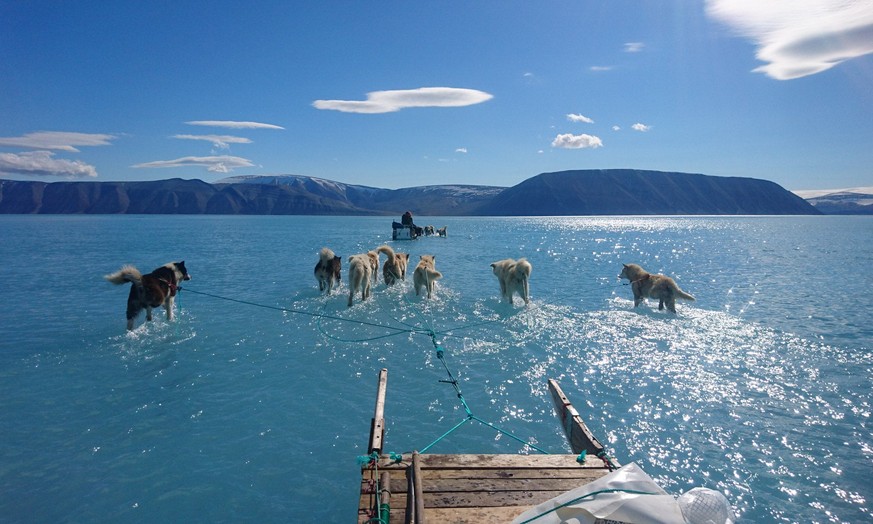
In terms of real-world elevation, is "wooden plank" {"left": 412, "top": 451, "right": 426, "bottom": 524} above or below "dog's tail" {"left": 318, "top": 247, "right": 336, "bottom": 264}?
below

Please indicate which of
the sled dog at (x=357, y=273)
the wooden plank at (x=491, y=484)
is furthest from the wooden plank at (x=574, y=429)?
the sled dog at (x=357, y=273)

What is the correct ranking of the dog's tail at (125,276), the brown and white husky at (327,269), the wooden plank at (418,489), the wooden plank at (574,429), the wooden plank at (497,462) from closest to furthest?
the wooden plank at (418,489)
the wooden plank at (497,462)
the wooden plank at (574,429)
the dog's tail at (125,276)
the brown and white husky at (327,269)

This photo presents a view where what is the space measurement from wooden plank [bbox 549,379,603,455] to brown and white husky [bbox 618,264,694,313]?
1058 cm

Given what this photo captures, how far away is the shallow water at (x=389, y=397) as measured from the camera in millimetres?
6055

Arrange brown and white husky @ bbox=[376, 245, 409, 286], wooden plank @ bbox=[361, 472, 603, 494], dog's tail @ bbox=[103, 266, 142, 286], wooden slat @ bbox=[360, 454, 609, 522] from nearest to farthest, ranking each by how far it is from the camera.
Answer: wooden slat @ bbox=[360, 454, 609, 522], wooden plank @ bbox=[361, 472, 603, 494], dog's tail @ bbox=[103, 266, 142, 286], brown and white husky @ bbox=[376, 245, 409, 286]

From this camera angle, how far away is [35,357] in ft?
36.1

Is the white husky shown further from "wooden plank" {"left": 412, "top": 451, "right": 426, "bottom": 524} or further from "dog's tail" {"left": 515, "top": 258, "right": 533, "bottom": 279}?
"wooden plank" {"left": 412, "top": 451, "right": 426, "bottom": 524}

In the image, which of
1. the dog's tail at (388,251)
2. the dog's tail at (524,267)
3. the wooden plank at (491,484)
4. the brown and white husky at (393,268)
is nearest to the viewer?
the wooden plank at (491,484)

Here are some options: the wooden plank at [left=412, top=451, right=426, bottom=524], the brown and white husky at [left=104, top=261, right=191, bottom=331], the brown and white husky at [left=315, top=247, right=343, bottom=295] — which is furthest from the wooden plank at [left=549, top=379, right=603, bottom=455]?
the brown and white husky at [left=315, top=247, right=343, bottom=295]

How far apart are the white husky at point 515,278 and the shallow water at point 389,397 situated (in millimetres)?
642

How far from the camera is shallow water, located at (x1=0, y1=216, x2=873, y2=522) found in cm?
605

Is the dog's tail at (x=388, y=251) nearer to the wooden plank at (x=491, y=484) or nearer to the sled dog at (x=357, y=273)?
the sled dog at (x=357, y=273)

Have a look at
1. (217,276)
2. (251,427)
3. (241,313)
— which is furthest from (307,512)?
(217,276)

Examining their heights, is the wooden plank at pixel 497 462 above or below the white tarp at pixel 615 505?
below
